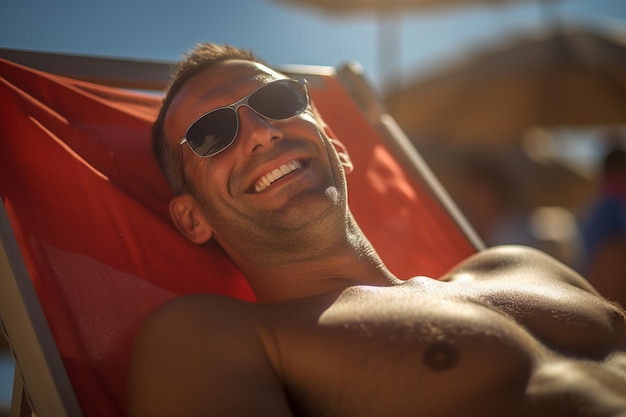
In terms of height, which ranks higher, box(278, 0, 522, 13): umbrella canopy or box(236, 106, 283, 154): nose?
box(236, 106, 283, 154): nose

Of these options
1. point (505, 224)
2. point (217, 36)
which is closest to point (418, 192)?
point (217, 36)

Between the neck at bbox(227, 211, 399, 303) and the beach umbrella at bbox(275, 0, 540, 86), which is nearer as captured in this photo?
the neck at bbox(227, 211, 399, 303)

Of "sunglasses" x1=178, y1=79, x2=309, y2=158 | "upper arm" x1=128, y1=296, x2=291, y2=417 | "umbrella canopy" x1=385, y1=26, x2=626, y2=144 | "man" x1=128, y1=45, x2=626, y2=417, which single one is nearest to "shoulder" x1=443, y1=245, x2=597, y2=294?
"man" x1=128, y1=45, x2=626, y2=417

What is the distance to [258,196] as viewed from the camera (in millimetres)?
2020

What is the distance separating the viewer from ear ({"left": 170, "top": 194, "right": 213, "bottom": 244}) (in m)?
2.19

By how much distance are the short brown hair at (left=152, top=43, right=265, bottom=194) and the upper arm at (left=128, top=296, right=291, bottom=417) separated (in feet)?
2.50

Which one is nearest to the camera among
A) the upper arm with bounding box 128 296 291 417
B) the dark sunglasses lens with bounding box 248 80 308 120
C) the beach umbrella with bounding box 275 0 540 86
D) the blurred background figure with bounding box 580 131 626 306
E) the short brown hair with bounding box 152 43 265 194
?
the upper arm with bounding box 128 296 291 417

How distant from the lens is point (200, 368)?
1.48 meters

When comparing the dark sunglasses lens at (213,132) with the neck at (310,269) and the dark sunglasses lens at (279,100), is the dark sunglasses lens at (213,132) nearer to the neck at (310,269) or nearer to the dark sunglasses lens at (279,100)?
the dark sunglasses lens at (279,100)

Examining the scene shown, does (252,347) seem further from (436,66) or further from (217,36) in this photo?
(436,66)

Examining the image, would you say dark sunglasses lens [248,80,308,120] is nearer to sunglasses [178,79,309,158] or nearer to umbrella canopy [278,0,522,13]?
sunglasses [178,79,309,158]

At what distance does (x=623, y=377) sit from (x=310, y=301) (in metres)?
0.84

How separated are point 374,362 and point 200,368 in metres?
0.41

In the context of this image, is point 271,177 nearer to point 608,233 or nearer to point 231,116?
point 231,116
